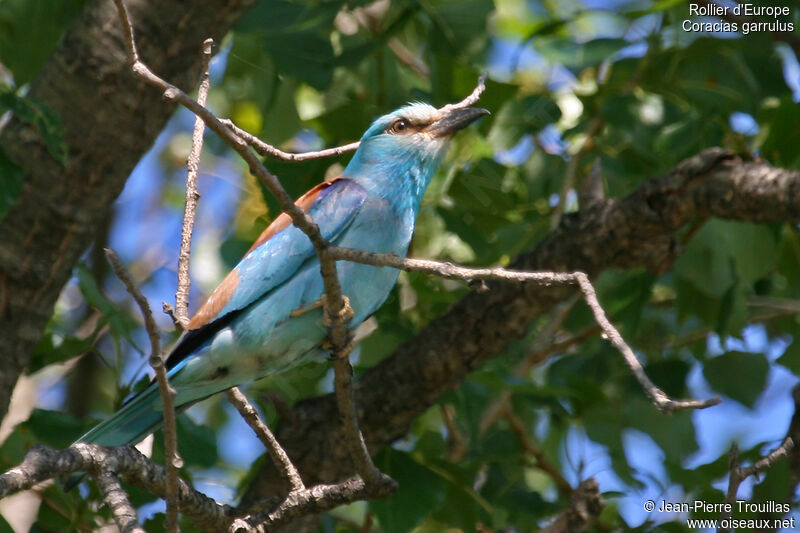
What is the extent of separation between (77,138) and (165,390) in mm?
2259

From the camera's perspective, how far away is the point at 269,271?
332 centimetres

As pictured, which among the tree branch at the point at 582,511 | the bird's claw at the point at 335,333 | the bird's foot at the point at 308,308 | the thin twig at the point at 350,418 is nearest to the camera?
the thin twig at the point at 350,418

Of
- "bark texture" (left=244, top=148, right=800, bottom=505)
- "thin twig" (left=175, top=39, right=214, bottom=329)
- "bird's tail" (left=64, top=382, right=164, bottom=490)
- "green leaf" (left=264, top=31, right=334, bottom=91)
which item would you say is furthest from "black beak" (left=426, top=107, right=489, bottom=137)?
"bird's tail" (left=64, top=382, right=164, bottom=490)

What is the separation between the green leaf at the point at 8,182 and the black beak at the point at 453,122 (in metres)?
1.60

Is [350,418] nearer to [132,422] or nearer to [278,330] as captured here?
[278,330]

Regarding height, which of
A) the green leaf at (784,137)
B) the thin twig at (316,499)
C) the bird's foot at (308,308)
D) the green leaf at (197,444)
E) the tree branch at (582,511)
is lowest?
the thin twig at (316,499)

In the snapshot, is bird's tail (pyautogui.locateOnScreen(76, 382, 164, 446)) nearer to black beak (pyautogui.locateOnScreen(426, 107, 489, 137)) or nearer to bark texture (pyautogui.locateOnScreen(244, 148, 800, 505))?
bark texture (pyautogui.locateOnScreen(244, 148, 800, 505))

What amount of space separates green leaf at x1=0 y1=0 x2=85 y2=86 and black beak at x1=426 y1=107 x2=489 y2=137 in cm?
170

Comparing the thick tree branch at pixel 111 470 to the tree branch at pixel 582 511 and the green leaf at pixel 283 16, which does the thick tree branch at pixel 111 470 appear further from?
the green leaf at pixel 283 16

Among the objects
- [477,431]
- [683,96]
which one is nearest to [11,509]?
[477,431]

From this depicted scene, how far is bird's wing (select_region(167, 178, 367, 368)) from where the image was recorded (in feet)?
10.5

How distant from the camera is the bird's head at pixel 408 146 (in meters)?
3.73

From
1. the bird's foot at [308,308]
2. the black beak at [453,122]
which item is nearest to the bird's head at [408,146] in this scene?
the black beak at [453,122]

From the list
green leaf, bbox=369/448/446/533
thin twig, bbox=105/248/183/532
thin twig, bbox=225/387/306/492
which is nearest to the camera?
thin twig, bbox=105/248/183/532
